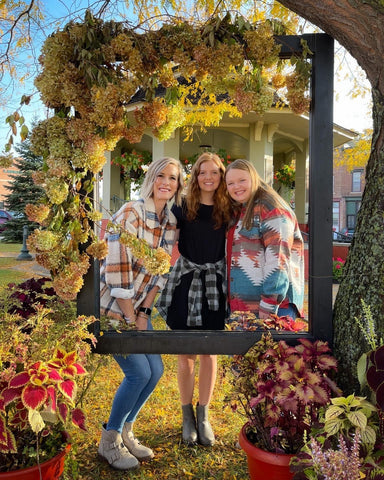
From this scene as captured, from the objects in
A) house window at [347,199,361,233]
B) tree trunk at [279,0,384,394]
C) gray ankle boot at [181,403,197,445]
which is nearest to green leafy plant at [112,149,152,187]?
gray ankle boot at [181,403,197,445]

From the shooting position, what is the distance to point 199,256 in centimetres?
260

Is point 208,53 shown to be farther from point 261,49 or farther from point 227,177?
point 227,177

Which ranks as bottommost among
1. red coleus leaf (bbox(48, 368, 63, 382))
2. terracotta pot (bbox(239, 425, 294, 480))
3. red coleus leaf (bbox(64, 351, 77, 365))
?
terracotta pot (bbox(239, 425, 294, 480))

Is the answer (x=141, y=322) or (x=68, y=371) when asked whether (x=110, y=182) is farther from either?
(x=68, y=371)

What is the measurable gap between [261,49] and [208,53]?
9.8 inches

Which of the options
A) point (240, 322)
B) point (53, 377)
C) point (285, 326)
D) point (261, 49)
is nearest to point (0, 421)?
point (53, 377)

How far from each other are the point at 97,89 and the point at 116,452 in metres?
1.94

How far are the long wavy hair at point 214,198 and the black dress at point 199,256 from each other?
1.6 inches

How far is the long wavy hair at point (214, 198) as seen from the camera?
8.57ft

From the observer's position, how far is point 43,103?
196 centimetres

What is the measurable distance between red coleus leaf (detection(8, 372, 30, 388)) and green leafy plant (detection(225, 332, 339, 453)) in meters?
0.93

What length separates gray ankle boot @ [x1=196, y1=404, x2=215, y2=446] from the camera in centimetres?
263

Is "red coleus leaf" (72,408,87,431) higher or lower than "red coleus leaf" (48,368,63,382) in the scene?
lower

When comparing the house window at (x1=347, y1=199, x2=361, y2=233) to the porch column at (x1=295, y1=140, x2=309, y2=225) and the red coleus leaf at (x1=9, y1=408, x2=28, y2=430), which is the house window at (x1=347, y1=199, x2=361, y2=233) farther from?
the red coleus leaf at (x1=9, y1=408, x2=28, y2=430)
